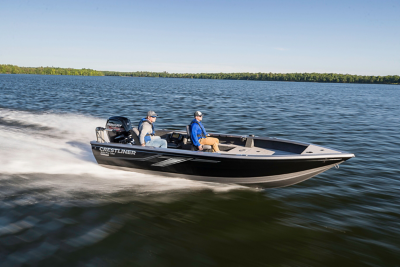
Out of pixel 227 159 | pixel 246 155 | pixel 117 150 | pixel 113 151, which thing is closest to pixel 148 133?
pixel 117 150

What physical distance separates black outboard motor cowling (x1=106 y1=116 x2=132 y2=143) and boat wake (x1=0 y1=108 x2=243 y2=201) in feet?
2.81

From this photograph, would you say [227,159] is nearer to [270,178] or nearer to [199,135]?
[270,178]

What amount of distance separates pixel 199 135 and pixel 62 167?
11.9ft

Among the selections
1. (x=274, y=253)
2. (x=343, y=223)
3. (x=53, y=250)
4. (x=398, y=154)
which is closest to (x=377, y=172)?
(x=398, y=154)

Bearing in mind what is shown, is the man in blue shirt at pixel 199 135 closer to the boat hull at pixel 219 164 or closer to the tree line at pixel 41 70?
the boat hull at pixel 219 164

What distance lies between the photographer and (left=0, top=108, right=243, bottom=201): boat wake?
6.56 meters

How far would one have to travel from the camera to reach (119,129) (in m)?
7.79

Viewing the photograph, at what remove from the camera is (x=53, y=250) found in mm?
4105

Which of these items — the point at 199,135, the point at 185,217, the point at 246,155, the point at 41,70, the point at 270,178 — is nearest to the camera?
the point at 185,217

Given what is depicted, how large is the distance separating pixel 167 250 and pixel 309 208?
2.93m

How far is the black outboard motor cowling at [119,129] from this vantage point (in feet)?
25.6

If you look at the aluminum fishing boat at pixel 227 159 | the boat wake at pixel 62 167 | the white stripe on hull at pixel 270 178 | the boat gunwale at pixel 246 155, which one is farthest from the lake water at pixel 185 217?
the boat gunwale at pixel 246 155

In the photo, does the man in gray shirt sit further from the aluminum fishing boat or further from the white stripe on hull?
the white stripe on hull

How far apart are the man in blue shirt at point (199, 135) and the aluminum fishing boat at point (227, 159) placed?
0.87ft
